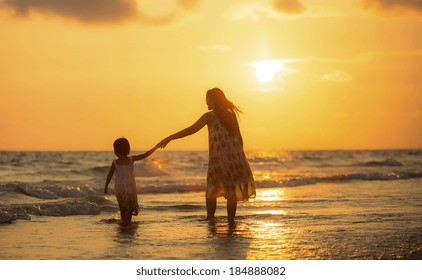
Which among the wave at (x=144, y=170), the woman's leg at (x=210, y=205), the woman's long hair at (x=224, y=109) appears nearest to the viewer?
the woman's long hair at (x=224, y=109)

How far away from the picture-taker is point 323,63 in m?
18.5

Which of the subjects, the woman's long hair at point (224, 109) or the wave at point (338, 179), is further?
the wave at point (338, 179)

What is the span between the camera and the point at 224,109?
353 inches

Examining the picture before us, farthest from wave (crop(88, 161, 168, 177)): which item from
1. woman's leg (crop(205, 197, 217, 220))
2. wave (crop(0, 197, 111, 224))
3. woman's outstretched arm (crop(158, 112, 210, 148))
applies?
woman's outstretched arm (crop(158, 112, 210, 148))

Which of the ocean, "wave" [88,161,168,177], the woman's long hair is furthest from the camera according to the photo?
"wave" [88,161,168,177]

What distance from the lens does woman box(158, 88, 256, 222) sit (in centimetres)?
903

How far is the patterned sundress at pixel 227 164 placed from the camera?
29.9ft

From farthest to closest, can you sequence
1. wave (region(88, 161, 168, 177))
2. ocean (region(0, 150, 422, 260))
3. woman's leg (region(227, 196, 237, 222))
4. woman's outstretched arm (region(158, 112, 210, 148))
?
wave (region(88, 161, 168, 177))
woman's leg (region(227, 196, 237, 222))
woman's outstretched arm (region(158, 112, 210, 148))
ocean (region(0, 150, 422, 260))

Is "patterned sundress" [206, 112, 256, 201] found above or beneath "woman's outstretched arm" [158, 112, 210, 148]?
beneath

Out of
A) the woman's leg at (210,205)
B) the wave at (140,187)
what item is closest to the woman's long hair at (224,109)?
the woman's leg at (210,205)

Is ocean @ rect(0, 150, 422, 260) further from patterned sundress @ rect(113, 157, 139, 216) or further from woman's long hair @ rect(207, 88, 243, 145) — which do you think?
woman's long hair @ rect(207, 88, 243, 145)

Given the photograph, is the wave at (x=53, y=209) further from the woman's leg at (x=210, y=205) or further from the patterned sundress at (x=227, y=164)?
the patterned sundress at (x=227, y=164)

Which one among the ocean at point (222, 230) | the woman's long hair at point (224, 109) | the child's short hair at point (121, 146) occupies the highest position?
the woman's long hair at point (224, 109)
